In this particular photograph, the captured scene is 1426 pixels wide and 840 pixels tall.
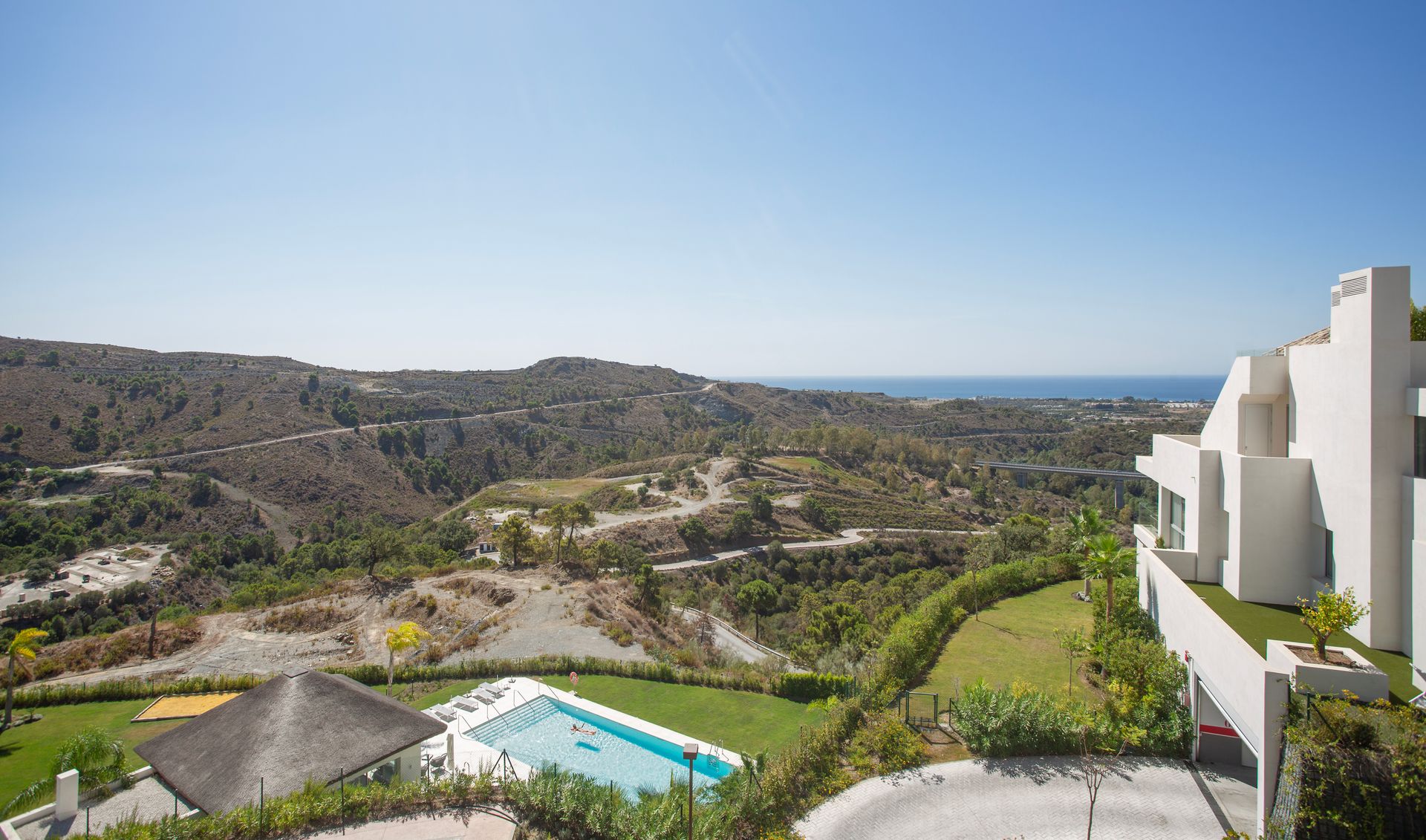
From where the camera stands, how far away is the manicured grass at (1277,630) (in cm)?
1002

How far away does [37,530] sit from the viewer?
4828 cm

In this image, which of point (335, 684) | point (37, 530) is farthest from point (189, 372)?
point (335, 684)

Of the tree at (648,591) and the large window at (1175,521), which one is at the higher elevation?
the large window at (1175,521)

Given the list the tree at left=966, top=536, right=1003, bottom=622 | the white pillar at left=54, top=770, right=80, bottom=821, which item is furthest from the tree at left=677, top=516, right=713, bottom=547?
the white pillar at left=54, top=770, right=80, bottom=821

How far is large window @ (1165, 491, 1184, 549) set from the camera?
16922 millimetres

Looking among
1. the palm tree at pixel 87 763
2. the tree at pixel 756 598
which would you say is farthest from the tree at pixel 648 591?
the palm tree at pixel 87 763

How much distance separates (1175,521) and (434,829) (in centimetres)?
1978

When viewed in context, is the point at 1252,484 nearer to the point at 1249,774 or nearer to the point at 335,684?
the point at 1249,774

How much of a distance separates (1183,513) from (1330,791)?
9.84m

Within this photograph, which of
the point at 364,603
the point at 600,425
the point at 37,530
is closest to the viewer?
the point at 364,603

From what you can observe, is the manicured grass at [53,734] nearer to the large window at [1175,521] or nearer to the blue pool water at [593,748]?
the blue pool water at [593,748]

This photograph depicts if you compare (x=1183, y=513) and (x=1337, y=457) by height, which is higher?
(x=1337, y=457)

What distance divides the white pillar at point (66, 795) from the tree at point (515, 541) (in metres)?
24.5

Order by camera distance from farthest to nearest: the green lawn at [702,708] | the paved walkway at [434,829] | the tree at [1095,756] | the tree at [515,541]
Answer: the tree at [515,541], the green lawn at [702,708], the tree at [1095,756], the paved walkway at [434,829]
